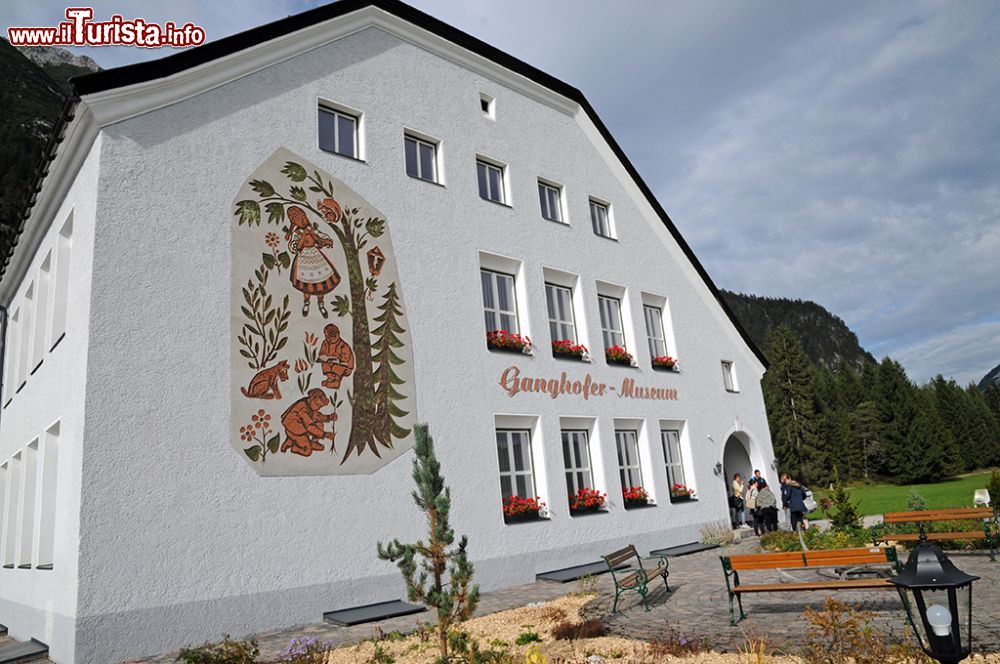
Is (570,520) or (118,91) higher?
(118,91)

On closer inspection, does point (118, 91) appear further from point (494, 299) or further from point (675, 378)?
point (675, 378)

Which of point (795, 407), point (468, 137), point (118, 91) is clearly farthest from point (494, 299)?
point (795, 407)

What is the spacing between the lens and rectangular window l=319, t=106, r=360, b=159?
1250cm

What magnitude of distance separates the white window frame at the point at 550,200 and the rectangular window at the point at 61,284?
982 cm

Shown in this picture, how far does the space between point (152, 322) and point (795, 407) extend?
5848 cm

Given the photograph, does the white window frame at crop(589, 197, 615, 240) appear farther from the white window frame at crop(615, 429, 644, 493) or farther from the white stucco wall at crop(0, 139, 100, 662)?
the white stucco wall at crop(0, 139, 100, 662)

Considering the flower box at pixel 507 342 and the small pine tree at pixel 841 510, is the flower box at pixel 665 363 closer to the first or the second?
Result: the small pine tree at pixel 841 510

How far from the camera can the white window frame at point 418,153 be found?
1378 centimetres

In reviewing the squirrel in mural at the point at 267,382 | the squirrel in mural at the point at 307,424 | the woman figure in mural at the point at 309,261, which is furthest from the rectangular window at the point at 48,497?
the woman figure in mural at the point at 309,261

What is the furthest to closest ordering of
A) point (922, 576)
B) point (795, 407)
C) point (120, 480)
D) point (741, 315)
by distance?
point (741, 315)
point (795, 407)
point (120, 480)
point (922, 576)

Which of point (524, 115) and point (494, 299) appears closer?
point (494, 299)

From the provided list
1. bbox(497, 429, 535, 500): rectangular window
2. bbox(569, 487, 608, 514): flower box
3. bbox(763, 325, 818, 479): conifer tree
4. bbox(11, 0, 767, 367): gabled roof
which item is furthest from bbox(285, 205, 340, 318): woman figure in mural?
bbox(763, 325, 818, 479): conifer tree

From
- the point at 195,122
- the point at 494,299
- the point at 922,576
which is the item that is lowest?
the point at 922,576

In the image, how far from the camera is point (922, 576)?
12.4ft
